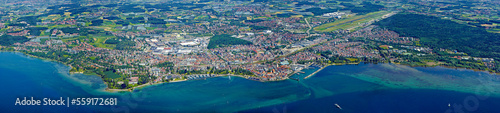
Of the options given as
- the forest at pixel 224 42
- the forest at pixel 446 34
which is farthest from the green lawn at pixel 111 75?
the forest at pixel 446 34

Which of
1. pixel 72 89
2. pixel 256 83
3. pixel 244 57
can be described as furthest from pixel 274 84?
pixel 72 89

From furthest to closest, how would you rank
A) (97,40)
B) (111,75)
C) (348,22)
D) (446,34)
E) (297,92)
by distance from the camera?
(348,22), (446,34), (97,40), (111,75), (297,92)

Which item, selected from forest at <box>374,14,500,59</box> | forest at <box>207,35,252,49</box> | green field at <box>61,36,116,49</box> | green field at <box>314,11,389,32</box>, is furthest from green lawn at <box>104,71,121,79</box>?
forest at <box>374,14,500,59</box>

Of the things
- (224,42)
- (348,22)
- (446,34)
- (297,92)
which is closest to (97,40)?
(224,42)

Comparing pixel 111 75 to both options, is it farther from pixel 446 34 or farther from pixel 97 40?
pixel 446 34

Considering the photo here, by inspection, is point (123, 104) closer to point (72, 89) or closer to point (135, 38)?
point (72, 89)

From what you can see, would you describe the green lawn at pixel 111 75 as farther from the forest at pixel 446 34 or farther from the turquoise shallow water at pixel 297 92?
the forest at pixel 446 34
